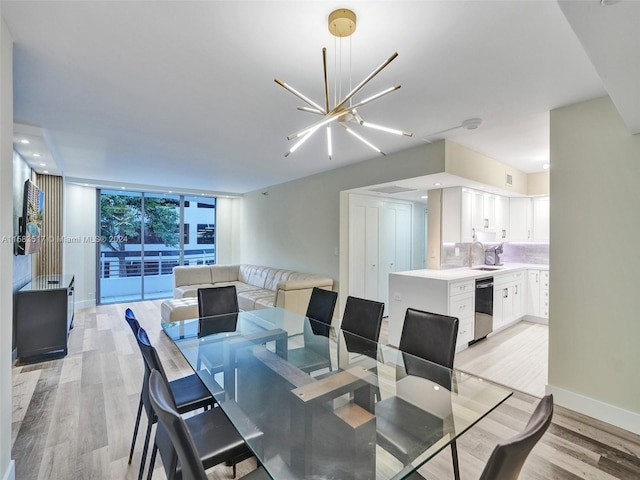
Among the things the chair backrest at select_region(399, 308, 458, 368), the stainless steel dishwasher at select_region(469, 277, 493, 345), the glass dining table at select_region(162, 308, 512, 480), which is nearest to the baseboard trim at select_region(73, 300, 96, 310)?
the glass dining table at select_region(162, 308, 512, 480)

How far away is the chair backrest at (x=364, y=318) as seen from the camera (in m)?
2.52

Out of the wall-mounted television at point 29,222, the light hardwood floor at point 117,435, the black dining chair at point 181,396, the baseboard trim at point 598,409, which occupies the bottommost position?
the light hardwood floor at point 117,435

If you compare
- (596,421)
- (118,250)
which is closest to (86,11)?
(596,421)

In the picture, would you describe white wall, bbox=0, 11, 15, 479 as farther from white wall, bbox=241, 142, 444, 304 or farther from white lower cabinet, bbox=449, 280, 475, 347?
white lower cabinet, bbox=449, 280, 475, 347

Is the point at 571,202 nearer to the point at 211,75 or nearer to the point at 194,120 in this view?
the point at 211,75

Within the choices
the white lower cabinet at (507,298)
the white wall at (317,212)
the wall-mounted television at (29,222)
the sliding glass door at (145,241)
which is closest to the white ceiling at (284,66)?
the white wall at (317,212)

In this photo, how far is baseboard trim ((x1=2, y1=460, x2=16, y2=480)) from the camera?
1.70 metres

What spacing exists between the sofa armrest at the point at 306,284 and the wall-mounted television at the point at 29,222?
3.10 meters

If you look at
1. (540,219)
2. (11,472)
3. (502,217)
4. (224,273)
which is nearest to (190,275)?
(224,273)

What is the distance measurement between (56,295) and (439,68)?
4726 millimetres

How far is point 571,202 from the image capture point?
2660mm

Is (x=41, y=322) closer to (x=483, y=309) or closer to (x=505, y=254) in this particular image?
(x=483, y=309)

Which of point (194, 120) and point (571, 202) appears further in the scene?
point (194, 120)

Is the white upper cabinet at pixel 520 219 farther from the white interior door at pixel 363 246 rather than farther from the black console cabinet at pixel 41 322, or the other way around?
the black console cabinet at pixel 41 322
